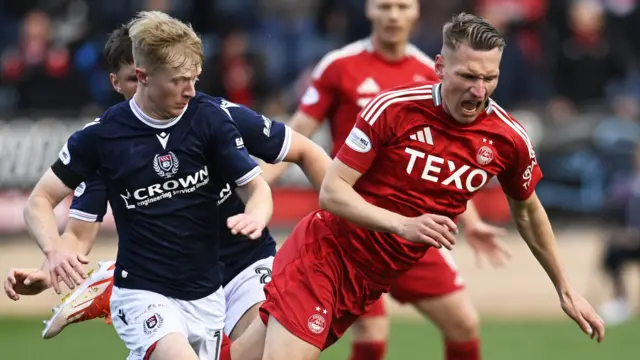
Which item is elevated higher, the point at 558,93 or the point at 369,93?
the point at 369,93

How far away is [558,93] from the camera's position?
48.5ft

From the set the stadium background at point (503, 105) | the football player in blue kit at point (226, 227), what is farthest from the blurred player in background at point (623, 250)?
the football player in blue kit at point (226, 227)

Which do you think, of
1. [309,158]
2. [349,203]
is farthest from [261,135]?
[349,203]

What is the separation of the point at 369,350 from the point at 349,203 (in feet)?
7.87

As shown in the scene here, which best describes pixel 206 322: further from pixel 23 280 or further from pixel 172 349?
pixel 23 280

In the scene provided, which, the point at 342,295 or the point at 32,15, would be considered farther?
the point at 32,15

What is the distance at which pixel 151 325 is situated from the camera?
563 centimetres

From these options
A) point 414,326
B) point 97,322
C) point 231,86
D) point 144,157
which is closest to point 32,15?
point 231,86

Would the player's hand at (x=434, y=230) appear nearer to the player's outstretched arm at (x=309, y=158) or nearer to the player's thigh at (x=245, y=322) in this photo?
the player's outstretched arm at (x=309, y=158)

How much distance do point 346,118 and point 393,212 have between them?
7.35 feet

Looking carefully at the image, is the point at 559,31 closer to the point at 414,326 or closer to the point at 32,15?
the point at 414,326

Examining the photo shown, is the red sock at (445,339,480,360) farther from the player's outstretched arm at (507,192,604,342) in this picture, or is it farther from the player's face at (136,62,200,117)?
the player's face at (136,62,200,117)

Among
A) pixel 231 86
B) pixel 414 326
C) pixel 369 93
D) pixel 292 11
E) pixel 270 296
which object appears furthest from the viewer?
pixel 292 11

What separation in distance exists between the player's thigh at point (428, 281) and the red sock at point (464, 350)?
0.32 meters
